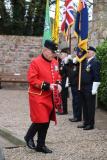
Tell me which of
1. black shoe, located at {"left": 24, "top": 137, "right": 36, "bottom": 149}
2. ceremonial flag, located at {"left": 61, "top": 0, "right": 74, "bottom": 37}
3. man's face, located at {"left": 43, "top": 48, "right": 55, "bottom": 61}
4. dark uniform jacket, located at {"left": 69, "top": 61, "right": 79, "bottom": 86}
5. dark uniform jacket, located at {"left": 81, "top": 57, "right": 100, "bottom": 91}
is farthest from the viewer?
ceremonial flag, located at {"left": 61, "top": 0, "right": 74, "bottom": 37}

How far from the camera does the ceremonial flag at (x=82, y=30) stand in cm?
1140

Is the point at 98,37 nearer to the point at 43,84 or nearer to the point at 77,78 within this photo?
the point at 77,78

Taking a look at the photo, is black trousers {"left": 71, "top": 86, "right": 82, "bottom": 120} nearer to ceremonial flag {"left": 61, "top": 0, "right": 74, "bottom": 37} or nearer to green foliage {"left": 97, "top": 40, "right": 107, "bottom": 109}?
green foliage {"left": 97, "top": 40, "right": 107, "bottom": 109}

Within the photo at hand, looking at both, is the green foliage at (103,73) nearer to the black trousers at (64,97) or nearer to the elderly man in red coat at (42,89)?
the black trousers at (64,97)

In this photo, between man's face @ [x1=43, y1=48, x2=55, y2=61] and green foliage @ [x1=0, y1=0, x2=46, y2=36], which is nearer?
man's face @ [x1=43, y1=48, x2=55, y2=61]

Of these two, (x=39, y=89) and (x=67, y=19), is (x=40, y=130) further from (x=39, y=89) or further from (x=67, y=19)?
(x=67, y=19)

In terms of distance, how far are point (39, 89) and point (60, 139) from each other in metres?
1.68

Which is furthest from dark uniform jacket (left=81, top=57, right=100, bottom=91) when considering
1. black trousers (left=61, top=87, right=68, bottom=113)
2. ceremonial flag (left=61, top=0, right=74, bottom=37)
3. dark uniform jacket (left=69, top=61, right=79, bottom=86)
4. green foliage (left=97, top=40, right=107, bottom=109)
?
ceremonial flag (left=61, top=0, right=74, bottom=37)

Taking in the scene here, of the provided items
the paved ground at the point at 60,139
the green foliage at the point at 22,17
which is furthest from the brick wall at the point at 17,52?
the paved ground at the point at 60,139

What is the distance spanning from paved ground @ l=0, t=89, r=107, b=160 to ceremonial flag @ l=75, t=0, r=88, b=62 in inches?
62.2

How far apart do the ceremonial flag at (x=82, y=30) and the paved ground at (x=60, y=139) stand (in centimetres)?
158

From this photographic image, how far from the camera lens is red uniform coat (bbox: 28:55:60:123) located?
8.23 m

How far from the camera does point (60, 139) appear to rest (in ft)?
31.6

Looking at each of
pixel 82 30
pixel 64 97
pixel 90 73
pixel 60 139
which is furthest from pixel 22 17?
pixel 60 139
